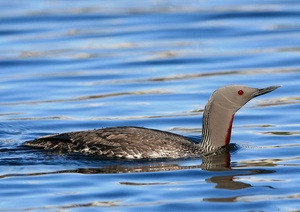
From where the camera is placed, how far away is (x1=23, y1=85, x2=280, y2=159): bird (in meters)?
12.5

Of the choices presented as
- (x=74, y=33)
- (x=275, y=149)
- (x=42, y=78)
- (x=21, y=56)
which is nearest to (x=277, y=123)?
(x=275, y=149)

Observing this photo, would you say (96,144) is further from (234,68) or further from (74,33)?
(74,33)

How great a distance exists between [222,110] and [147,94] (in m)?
4.61

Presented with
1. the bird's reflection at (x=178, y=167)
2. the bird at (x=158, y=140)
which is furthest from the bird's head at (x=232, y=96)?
the bird's reflection at (x=178, y=167)

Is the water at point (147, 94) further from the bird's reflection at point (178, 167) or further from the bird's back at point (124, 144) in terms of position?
the bird's back at point (124, 144)

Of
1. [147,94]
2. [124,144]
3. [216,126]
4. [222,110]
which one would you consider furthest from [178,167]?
[147,94]

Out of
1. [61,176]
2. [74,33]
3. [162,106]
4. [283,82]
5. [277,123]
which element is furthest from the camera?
[74,33]

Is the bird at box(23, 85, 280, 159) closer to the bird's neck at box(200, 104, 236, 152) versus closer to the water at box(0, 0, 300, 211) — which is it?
the bird's neck at box(200, 104, 236, 152)

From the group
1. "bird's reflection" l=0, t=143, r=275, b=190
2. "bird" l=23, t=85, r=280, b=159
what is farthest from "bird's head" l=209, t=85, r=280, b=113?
"bird's reflection" l=0, t=143, r=275, b=190

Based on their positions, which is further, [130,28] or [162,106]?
[130,28]

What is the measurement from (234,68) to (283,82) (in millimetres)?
1567

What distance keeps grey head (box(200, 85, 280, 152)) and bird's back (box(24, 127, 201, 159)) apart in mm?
260

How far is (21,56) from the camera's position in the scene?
2094cm

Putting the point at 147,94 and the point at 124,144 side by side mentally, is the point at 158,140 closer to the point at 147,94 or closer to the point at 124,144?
the point at 124,144
